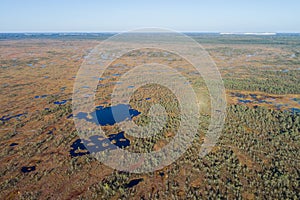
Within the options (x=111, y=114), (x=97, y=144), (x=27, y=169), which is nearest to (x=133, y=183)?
(x=97, y=144)

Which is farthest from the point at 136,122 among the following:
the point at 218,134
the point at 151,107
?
the point at 218,134

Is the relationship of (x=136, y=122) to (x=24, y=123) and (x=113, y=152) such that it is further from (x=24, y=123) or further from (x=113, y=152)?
(x=24, y=123)

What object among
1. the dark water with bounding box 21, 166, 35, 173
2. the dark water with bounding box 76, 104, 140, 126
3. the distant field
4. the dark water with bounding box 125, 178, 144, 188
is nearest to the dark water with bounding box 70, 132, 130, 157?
the distant field

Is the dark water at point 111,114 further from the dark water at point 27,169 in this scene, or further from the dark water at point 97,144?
the dark water at point 27,169

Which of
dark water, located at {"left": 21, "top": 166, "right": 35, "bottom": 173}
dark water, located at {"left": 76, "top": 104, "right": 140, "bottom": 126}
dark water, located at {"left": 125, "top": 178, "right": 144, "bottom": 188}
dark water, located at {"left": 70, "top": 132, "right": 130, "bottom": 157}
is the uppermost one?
dark water, located at {"left": 76, "top": 104, "right": 140, "bottom": 126}

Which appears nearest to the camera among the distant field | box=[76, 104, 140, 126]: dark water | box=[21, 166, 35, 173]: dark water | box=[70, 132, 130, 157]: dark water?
the distant field

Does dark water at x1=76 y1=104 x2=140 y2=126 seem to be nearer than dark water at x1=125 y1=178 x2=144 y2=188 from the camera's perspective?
No

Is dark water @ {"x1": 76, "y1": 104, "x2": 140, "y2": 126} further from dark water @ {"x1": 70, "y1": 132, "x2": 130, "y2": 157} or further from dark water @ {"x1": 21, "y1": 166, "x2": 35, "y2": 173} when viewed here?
dark water @ {"x1": 21, "y1": 166, "x2": 35, "y2": 173}
